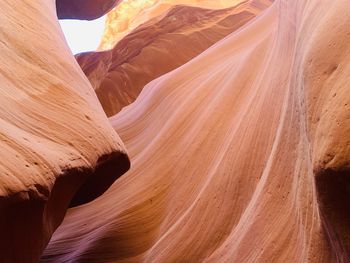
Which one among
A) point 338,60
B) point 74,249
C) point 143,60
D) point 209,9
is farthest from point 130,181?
point 209,9

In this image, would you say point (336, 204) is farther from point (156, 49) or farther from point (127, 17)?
point (127, 17)

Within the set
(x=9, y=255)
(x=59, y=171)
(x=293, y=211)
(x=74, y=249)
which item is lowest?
(x=74, y=249)

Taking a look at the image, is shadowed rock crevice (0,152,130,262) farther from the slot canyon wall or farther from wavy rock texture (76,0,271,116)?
wavy rock texture (76,0,271,116)

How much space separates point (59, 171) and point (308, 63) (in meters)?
0.71

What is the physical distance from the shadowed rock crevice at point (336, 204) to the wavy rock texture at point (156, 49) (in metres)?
3.15

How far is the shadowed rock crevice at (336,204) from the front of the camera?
43.3 inches

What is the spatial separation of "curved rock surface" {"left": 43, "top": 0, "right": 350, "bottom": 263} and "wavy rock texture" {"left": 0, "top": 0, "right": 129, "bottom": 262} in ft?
1.43

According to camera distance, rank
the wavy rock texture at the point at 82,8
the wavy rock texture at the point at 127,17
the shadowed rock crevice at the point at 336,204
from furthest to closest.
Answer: the wavy rock texture at the point at 127,17
the wavy rock texture at the point at 82,8
the shadowed rock crevice at the point at 336,204

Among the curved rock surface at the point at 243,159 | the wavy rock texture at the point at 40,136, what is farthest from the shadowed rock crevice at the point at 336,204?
the wavy rock texture at the point at 40,136

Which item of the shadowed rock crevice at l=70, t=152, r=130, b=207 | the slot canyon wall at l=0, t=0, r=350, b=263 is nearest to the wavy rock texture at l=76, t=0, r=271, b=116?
the slot canyon wall at l=0, t=0, r=350, b=263

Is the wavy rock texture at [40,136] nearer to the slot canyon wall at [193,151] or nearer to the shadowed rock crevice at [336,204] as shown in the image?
the slot canyon wall at [193,151]

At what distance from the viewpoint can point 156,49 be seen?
4.39m

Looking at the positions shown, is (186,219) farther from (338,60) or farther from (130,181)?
(338,60)

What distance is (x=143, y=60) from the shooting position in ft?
14.4
